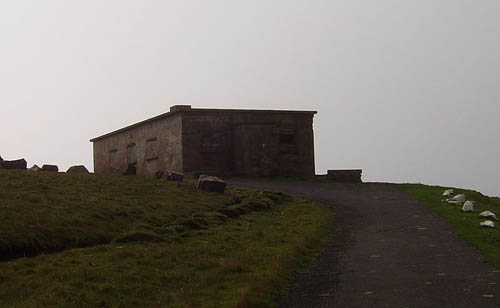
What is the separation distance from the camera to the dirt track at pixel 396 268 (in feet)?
32.1

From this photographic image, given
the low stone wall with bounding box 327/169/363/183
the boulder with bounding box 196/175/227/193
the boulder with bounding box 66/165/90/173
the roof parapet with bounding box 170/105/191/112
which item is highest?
the roof parapet with bounding box 170/105/191/112

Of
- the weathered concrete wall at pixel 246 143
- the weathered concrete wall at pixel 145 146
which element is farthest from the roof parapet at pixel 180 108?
the weathered concrete wall at pixel 246 143

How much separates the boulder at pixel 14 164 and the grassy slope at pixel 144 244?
15.8 feet

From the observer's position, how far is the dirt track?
9797 mm

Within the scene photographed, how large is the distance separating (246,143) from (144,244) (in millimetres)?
20538

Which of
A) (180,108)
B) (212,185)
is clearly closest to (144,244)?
(212,185)

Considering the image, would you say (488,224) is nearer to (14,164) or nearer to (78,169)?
(14,164)

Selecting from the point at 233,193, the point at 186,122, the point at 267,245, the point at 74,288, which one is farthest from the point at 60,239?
the point at 186,122

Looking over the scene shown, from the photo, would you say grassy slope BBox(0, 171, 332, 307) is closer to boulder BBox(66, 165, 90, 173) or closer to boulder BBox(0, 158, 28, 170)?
boulder BBox(0, 158, 28, 170)

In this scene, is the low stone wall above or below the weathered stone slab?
below

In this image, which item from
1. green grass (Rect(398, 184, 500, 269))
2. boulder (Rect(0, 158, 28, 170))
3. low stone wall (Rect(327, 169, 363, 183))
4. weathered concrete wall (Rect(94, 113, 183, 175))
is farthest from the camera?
weathered concrete wall (Rect(94, 113, 183, 175))

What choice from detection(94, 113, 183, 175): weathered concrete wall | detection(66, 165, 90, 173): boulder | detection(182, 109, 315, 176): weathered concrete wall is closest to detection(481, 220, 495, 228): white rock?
detection(182, 109, 315, 176): weathered concrete wall

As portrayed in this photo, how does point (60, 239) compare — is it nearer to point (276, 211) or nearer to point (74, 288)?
point (74, 288)

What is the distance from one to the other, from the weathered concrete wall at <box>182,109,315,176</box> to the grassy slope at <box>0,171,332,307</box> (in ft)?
38.7
